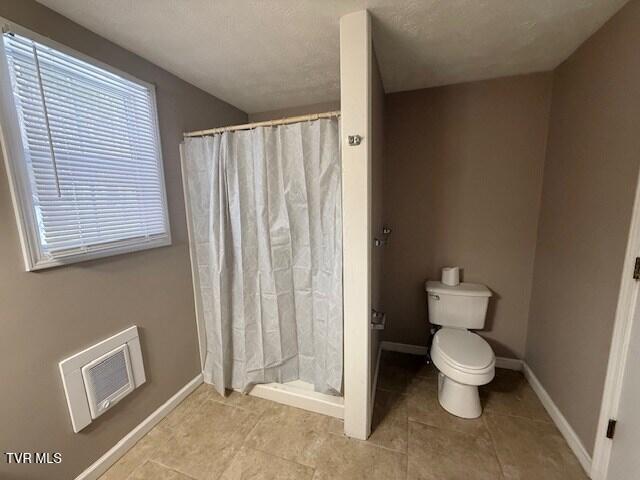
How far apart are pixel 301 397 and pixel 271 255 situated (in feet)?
3.23

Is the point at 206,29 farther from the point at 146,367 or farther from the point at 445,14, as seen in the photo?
the point at 146,367

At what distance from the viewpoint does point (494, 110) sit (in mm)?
1854

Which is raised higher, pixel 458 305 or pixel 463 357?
pixel 458 305

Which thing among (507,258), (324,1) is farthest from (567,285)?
(324,1)

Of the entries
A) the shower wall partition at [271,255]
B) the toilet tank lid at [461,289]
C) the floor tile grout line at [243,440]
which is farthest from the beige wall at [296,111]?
the floor tile grout line at [243,440]

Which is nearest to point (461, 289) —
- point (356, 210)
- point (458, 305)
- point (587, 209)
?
point (458, 305)

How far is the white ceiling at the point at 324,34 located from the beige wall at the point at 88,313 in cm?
12

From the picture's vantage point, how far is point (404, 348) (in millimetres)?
2299

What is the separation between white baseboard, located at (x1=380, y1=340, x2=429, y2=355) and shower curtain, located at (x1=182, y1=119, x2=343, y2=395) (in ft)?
2.88

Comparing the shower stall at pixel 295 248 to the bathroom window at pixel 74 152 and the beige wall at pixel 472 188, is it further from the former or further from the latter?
the beige wall at pixel 472 188

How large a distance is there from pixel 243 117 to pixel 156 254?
152cm

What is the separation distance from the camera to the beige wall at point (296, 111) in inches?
86.7

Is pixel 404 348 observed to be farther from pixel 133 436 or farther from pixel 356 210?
pixel 133 436

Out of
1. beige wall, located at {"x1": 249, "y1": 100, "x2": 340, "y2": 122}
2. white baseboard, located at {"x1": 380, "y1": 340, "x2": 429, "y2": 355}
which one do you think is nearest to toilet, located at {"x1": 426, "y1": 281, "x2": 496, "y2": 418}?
white baseboard, located at {"x1": 380, "y1": 340, "x2": 429, "y2": 355}
